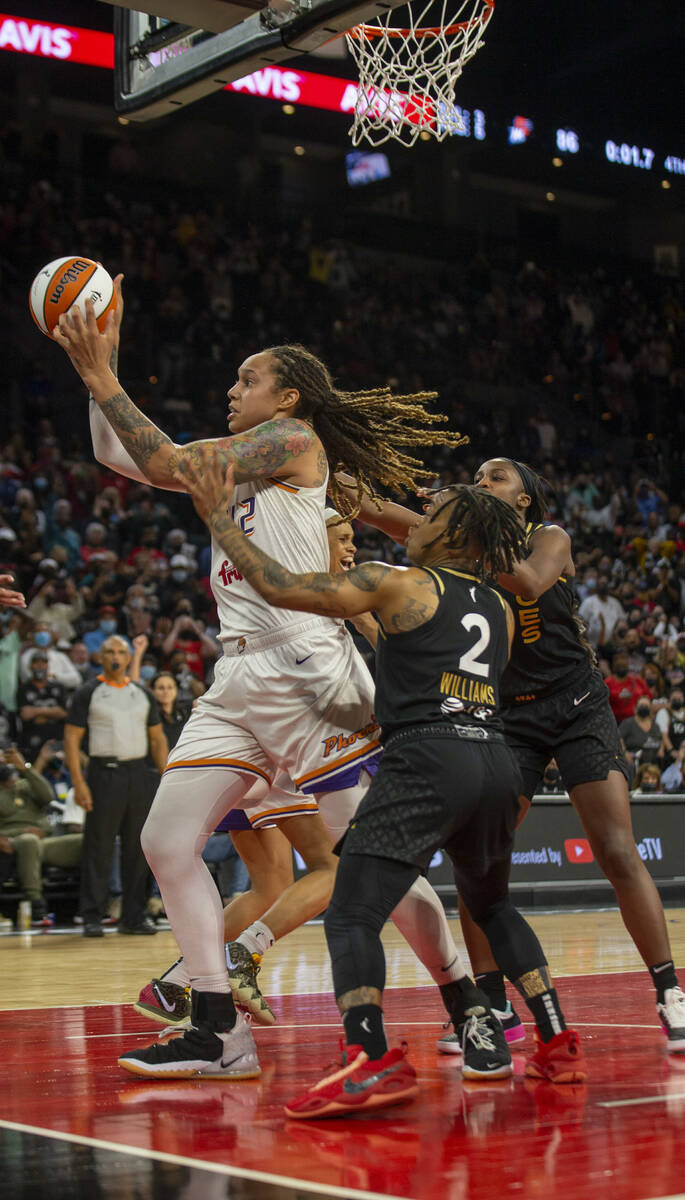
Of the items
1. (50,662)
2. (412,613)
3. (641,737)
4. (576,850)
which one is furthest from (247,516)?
(641,737)

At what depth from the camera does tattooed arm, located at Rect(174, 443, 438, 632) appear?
376 centimetres

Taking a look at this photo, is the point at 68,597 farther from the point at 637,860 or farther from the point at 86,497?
the point at 637,860

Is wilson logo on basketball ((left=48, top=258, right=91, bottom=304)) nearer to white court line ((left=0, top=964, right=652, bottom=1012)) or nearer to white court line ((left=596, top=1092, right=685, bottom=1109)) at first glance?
white court line ((left=596, top=1092, right=685, bottom=1109))

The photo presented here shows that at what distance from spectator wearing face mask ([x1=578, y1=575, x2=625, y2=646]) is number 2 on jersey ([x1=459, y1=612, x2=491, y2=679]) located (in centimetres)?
1292

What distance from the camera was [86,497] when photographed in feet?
54.3

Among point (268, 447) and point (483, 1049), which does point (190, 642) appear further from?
point (483, 1049)

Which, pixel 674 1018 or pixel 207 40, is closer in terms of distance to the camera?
pixel 674 1018

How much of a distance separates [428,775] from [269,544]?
3.39 feet

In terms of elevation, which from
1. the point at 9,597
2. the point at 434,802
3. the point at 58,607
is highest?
the point at 58,607

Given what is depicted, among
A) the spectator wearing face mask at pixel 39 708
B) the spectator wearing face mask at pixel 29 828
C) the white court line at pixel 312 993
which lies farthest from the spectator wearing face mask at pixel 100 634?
the white court line at pixel 312 993

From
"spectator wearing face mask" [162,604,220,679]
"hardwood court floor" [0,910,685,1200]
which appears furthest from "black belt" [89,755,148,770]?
"hardwood court floor" [0,910,685,1200]

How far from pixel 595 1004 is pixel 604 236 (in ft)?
82.5

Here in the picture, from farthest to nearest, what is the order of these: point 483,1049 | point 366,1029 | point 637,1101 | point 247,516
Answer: point 247,516 < point 483,1049 < point 637,1101 < point 366,1029

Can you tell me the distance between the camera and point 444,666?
3.83 m
